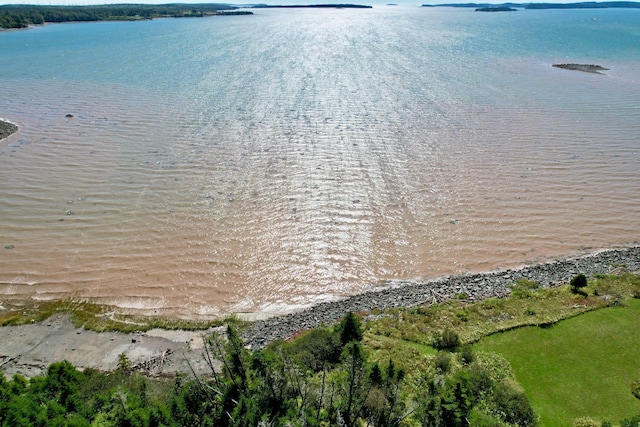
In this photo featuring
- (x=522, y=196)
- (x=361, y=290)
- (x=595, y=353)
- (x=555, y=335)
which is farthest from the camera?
(x=522, y=196)

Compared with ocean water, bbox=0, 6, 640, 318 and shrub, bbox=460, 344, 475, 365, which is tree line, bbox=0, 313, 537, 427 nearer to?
shrub, bbox=460, 344, 475, 365

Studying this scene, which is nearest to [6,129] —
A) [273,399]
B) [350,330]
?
[350,330]

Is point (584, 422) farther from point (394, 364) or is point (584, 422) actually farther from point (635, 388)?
point (394, 364)

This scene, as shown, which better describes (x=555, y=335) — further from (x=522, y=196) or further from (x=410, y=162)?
(x=410, y=162)

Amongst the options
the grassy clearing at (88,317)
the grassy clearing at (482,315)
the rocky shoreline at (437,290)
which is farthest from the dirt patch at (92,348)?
the grassy clearing at (482,315)

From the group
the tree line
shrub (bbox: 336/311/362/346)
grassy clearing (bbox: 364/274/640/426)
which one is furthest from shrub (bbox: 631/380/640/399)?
shrub (bbox: 336/311/362/346)

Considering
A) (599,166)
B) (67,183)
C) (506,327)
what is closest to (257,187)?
(67,183)

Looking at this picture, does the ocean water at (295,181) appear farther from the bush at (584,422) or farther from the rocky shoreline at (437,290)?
the bush at (584,422)
